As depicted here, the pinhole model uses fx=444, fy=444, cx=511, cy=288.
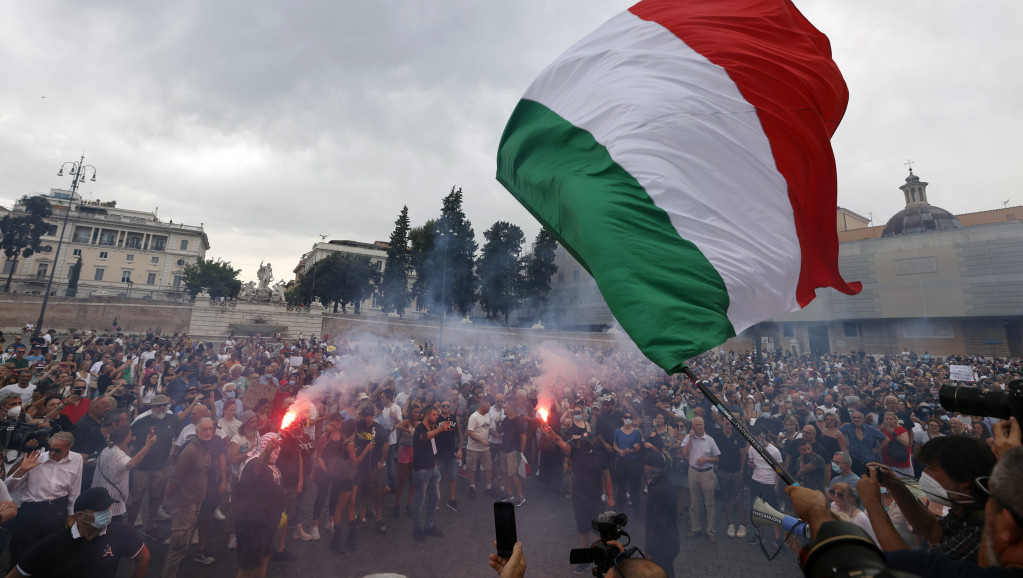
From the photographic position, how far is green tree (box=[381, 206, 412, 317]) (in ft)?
153

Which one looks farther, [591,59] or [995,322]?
[995,322]

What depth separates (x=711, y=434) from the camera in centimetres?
750

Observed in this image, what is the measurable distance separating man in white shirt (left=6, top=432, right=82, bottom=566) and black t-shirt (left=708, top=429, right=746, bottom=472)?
27.4 ft

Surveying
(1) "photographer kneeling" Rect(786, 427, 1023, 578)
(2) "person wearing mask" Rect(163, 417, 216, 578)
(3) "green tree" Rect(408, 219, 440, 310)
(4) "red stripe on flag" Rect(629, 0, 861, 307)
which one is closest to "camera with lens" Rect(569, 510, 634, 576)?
(1) "photographer kneeling" Rect(786, 427, 1023, 578)

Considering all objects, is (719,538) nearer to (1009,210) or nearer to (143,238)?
(1009,210)

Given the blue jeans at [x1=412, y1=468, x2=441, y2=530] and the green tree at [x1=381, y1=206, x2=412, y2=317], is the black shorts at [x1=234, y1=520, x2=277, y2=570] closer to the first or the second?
the blue jeans at [x1=412, y1=468, x2=441, y2=530]

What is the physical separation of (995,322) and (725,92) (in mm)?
43877

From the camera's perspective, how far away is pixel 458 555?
6133mm

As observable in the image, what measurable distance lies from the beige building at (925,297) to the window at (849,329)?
66mm

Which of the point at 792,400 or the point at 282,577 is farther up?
the point at 792,400

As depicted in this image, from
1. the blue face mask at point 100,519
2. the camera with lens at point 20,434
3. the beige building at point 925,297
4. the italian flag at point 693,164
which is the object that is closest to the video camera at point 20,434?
the camera with lens at point 20,434

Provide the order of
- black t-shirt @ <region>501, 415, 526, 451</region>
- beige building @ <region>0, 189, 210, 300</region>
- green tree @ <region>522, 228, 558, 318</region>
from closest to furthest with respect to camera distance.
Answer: black t-shirt @ <region>501, 415, 526, 451</region> → green tree @ <region>522, 228, 558, 318</region> → beige building @ <region>0, 189, 210, 300</region>

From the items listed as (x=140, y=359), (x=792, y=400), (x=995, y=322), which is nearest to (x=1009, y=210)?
(x=995, y=322)

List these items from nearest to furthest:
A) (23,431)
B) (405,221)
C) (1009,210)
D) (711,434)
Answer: (23,431) < (711,434) < (1009,210) < (405,221)
